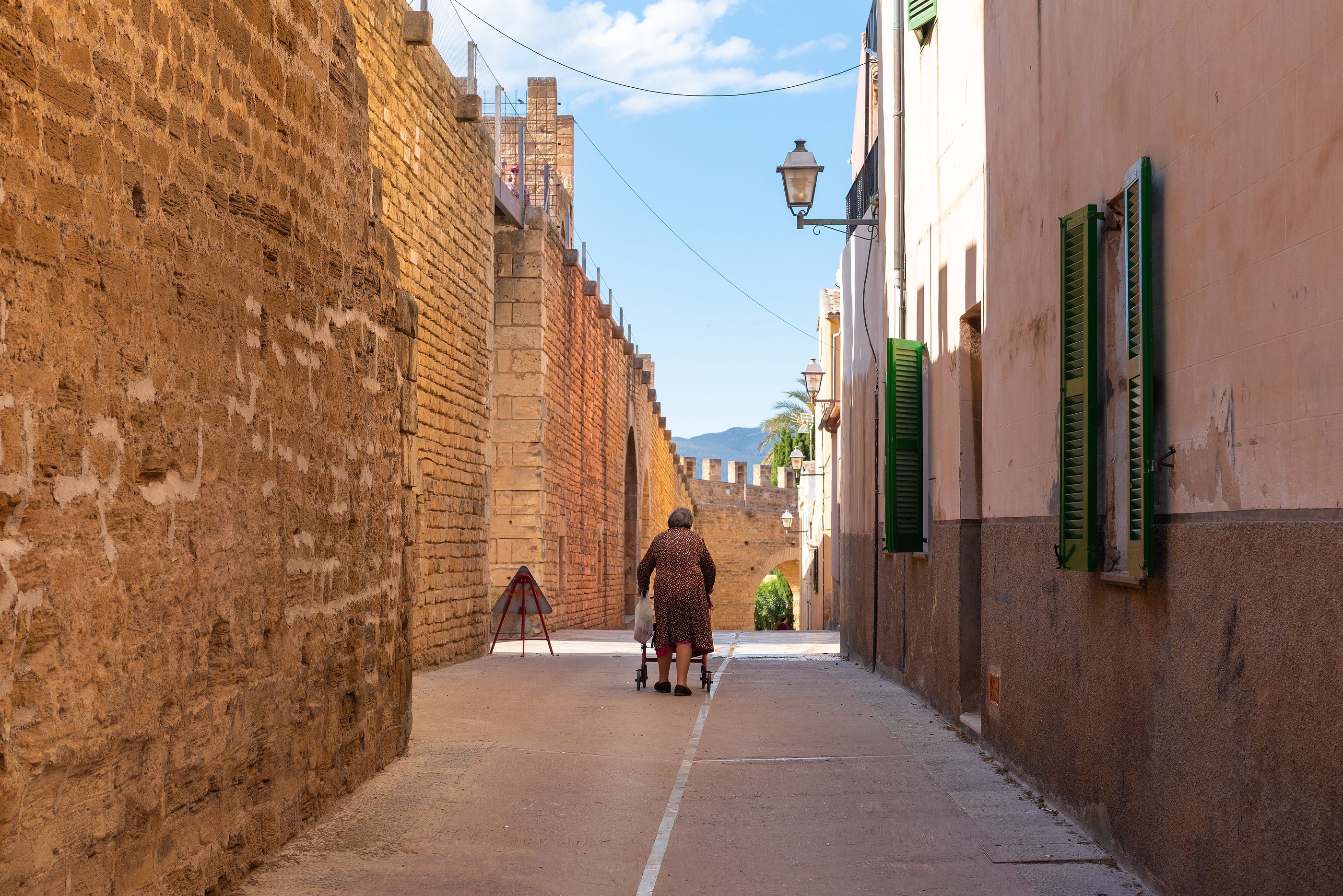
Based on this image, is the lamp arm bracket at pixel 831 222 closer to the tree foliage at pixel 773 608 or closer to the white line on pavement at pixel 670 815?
the white line on pavement at pixel 670 815

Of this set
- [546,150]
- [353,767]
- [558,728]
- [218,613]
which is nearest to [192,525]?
[218,613]

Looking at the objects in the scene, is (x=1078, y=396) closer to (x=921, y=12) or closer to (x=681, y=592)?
(x=681, y=592)

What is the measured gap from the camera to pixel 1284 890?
3455 millimetres

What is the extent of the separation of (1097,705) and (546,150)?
78.3ft

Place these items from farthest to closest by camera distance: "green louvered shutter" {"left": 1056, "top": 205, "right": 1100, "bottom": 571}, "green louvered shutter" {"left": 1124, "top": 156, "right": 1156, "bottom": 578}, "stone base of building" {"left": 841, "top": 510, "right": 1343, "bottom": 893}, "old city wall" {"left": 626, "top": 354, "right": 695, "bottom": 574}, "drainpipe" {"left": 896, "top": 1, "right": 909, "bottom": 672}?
"old city wall" {"left": 626, "top": 354, "right": 695, "bottom": 574}
"drainpipe" {"left": 896, "top": 1, "right": 909, "bottom": 672}
"green louvered shutter" {"left": 1056, "top": 205, "right": 1100, "bottom": 571}
"green louvered shutter" {"left": 1124, "top": 156, "right": 1156, "bottom": 578}
"stone base of building" {"left": 841, "top": 510, "right": 1343, "bottom": 893}

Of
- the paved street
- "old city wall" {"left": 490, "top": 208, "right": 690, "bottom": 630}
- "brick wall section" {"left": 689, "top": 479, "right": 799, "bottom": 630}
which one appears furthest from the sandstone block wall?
the paved street

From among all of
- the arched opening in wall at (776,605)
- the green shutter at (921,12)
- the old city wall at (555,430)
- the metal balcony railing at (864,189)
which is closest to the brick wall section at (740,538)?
the arched opening in wall at (776,605)

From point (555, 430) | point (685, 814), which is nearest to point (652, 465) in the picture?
point (555, 430)

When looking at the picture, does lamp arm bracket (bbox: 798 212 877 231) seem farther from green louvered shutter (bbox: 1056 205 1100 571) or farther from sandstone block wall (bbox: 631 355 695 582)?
sandstone block wall (bbox: 631 355 695 582)

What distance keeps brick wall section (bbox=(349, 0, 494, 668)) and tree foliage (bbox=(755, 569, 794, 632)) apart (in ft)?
104

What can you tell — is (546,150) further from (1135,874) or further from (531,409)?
(1135,874)

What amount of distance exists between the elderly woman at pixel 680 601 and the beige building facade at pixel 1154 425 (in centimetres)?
205

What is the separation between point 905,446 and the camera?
34.6 feet

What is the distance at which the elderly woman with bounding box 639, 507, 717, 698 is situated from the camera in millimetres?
10430
